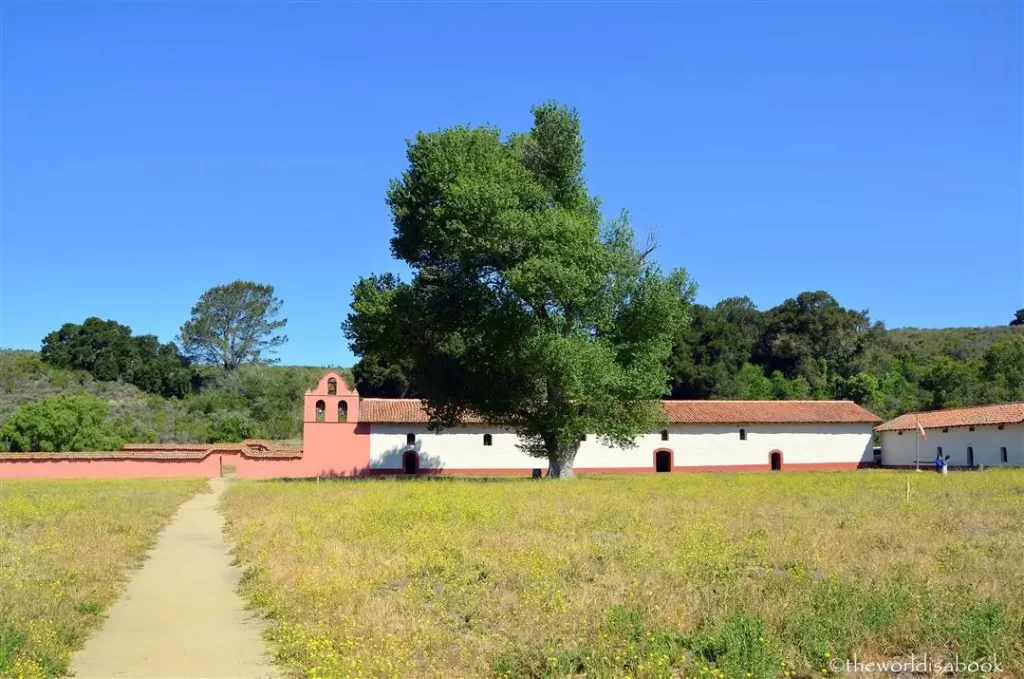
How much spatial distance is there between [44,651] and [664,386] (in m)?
27.5

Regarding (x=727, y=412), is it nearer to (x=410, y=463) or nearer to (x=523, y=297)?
(x=410, y=463)

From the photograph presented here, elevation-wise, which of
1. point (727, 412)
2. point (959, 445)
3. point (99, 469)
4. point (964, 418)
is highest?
point (727, 412)

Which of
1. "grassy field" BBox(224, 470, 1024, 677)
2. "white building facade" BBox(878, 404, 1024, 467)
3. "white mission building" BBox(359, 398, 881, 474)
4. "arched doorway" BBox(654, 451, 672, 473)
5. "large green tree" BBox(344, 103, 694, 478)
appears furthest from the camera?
"arched doorway" BBox(654, 451, 672, 473)

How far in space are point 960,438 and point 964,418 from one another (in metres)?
1.26

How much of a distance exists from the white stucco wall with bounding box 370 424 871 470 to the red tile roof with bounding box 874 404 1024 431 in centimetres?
227

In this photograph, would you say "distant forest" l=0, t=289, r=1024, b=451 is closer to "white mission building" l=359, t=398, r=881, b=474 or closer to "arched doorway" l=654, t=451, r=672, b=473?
"white mission building" l=359, t=398, r=881, b=474

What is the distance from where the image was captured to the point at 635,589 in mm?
9172

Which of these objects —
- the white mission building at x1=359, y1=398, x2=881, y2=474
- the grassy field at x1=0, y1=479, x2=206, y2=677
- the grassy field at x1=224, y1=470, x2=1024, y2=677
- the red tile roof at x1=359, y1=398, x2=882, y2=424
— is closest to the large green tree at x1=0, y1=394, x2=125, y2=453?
the red tile roof at x1=359, y1=398, x2=882, y2=424

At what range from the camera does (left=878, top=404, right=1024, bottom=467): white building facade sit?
47031 mm

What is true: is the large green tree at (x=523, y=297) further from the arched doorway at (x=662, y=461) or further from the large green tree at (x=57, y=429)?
the large green tree at (x=57, y=429)

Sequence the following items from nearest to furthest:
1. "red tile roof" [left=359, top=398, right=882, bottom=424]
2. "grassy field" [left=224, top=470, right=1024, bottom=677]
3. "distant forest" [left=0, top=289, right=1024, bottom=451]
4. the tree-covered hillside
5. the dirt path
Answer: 1. "grassy field" [left=224, top=470, right=1024, bottom=677]
2. the dirt path
3. "red tile roof" [left=359, top=398, right=882, bottom=424]
4. the tree-covered hillside
5. "distant forest" [left=0, top=289, right=1024, bottom=451]

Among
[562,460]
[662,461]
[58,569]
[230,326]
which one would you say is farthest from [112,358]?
[58,569]

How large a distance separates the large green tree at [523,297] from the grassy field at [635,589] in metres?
13.1

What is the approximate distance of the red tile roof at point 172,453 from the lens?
45406 mm
